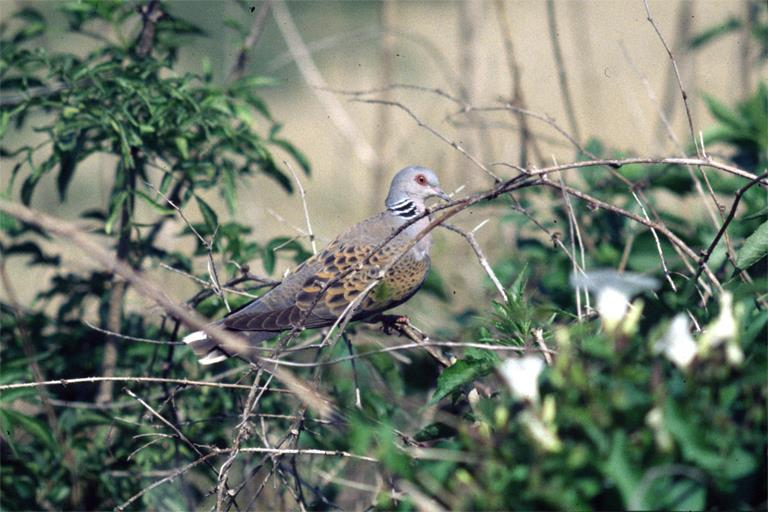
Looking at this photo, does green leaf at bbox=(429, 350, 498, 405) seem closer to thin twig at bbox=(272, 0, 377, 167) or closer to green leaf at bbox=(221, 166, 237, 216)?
green leaf at bbox=(221, 166, 237, 216)

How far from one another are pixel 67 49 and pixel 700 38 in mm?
7174

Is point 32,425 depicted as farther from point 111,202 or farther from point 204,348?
point 111,202

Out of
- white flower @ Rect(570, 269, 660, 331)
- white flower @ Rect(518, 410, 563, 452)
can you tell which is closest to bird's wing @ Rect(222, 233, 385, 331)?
white flower @ Rect(570, 269, 660, 331)

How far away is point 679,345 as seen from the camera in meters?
1.79

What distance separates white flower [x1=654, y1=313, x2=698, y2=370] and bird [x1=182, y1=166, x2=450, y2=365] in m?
1.62

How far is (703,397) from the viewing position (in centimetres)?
178

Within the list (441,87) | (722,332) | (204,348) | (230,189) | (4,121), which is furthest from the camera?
(441,87)

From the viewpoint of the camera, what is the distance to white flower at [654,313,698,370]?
1.79 meters

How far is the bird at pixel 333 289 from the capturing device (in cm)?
345

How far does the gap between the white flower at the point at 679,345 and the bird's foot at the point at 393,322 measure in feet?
5.56

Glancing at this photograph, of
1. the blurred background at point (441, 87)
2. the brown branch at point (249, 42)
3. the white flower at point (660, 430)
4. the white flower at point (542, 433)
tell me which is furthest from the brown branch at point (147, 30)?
the white flower at point (660, 430)

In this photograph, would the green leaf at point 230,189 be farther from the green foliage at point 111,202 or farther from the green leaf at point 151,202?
the green leaf at point 151,202

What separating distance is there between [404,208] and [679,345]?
8.07 feet

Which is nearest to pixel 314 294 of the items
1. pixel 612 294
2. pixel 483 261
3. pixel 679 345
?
pixel 483 261
